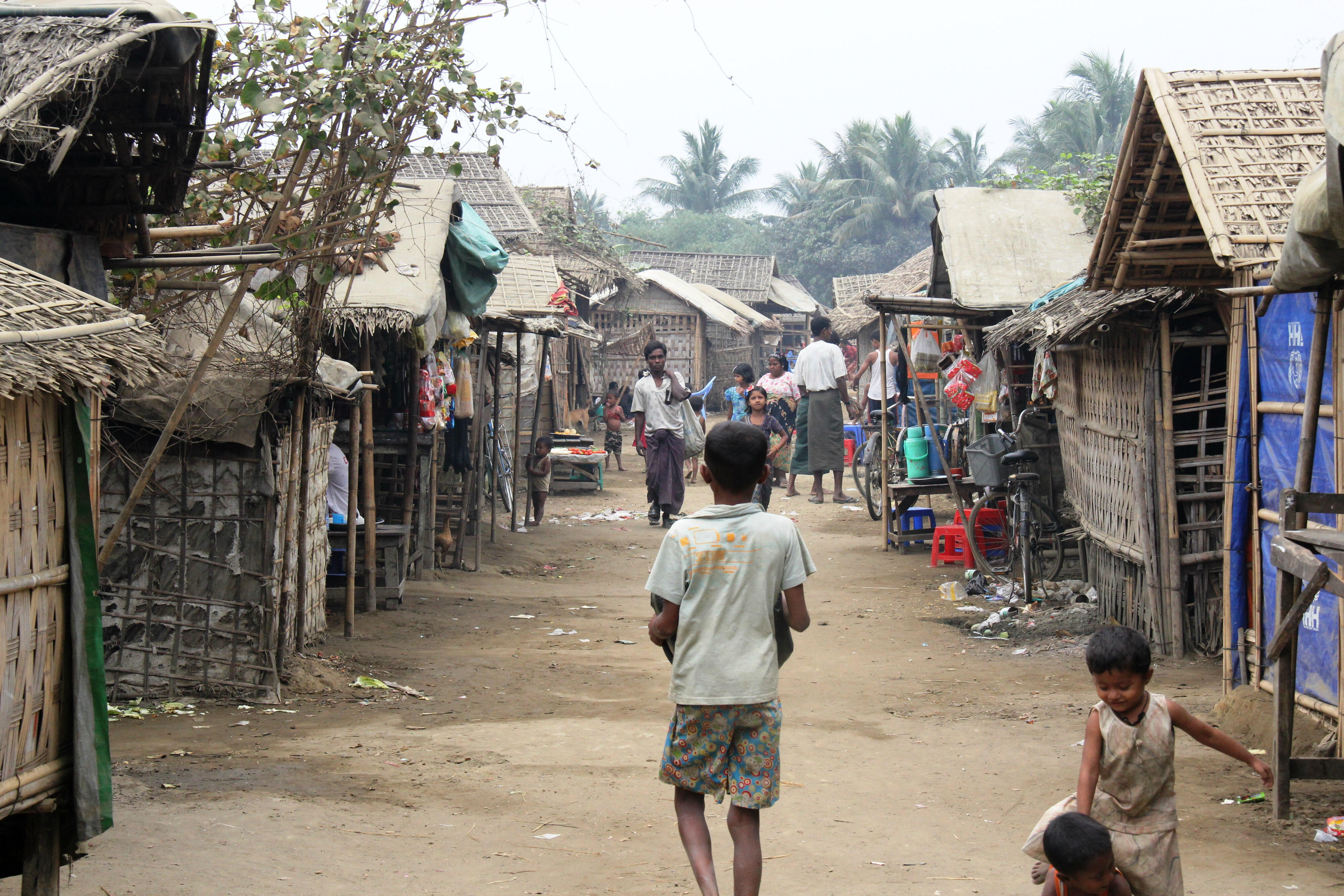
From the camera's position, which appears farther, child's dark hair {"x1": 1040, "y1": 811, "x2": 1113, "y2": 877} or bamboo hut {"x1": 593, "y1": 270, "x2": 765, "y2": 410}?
bamboo hut {"x1": 593, "y1": 270, "x2": 765, "y2": 410}

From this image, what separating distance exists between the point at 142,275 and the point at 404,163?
133 cm

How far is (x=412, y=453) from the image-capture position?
30.8 feet

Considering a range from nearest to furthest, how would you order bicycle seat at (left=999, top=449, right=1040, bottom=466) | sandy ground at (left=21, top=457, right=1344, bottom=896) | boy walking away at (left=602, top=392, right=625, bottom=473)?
sandy ground at (left=21, top=457, right=1344, bottom=896) < bicycle seat at (left=999, top=449, right=1040, bottom=466) < boy walking away at (left=602, top=392, right=625, bottom=473)

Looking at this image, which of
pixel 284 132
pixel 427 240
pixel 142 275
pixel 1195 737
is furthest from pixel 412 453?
pixel 1195 737

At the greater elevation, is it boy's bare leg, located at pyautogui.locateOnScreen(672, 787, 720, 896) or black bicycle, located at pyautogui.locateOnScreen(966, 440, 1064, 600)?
black bicycle, located at pyautogui.locateOnScreen(966, 440, 1064, 600)

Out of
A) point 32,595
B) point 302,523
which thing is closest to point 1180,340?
point 302,523

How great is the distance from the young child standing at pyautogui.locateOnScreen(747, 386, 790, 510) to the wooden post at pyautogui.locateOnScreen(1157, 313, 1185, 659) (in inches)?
243

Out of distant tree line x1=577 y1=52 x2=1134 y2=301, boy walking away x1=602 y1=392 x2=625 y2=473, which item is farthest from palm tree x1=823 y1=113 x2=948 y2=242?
boy walking away x1=602 y1=392 x2=625 y2=473

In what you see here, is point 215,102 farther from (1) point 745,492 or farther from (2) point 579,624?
(2) point 579,624

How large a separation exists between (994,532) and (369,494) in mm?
5607

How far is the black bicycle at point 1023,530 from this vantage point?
9.02m

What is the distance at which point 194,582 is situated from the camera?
632 centimetres

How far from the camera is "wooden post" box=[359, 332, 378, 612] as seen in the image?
812 centimetres

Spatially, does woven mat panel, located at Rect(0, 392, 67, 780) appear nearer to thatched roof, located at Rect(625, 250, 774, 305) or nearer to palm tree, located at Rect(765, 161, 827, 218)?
thatched roof, located at Rect(625, 250, 774, 305)
